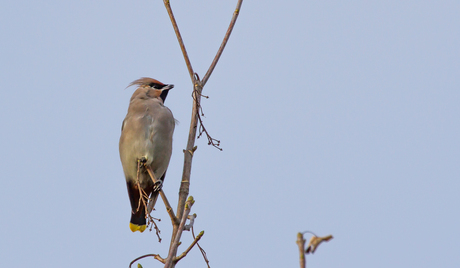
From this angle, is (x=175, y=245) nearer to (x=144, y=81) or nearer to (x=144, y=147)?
(x=144, y=147)

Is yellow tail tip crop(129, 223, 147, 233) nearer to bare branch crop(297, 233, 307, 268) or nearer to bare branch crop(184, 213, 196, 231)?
bare branch crop(184, 213, 196, 231)

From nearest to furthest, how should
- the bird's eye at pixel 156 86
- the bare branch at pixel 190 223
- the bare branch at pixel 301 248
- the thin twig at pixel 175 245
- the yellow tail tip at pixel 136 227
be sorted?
the bare branch at pixel 301 248, the thin twig at pixel 175 245, the bare branch at pixel 190 223, the yellow tail tip at pixel 136 227, the bird's eye at pixel 156 86

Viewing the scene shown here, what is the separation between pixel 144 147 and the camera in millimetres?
4293

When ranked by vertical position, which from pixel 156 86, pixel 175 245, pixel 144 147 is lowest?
pixel 175 245

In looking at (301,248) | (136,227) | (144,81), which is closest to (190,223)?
(301,248)

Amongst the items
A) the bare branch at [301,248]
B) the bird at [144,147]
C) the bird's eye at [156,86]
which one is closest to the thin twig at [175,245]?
the bare branch at [301,248]

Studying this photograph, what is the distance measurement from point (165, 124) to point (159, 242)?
5.21 ft

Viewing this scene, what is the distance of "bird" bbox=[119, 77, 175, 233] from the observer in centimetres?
430

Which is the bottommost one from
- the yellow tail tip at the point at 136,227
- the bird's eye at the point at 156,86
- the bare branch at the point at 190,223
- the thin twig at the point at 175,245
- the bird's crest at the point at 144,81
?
the thin twig at the point at 175,245

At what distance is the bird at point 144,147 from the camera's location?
Result: 4297 mm

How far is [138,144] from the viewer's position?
4.33 metres

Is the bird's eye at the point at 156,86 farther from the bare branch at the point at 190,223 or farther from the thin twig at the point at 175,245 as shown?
the thin twig at the point at 175,245

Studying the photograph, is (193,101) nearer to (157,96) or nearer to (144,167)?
(144,167)

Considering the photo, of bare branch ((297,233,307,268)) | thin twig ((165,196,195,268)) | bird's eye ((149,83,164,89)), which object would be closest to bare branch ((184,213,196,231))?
thin twig ((165,196,195,268))
